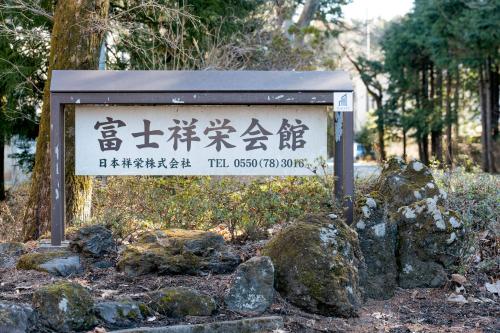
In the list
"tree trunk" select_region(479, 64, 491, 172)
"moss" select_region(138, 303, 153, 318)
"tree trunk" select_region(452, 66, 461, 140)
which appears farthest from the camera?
"tree trunk" select_region(452, 66, 461, 140)

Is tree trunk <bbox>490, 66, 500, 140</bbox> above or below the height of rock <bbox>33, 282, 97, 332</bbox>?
above

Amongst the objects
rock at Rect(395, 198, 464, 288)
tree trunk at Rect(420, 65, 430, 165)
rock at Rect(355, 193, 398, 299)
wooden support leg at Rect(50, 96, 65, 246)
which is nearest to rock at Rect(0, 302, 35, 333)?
wooden support leg at Rect(50, 96, 65, 246)

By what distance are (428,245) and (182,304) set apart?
96.3 inches

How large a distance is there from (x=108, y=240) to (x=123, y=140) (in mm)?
1256

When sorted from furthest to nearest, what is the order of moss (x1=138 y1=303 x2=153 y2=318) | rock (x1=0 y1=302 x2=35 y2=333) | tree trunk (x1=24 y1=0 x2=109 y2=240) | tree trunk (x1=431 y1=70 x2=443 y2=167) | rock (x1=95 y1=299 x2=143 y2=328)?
tree trunk (x1=431 y1=70 x2=443 y2=167)
tree trunk (x1=24 y1=0 x2=109 y2=240)
moss (x1=138 y1=303 x2=153 y2=318)
rock (x1=95 y1=299 x2=143 y2=328)
rock (x1=0 y1=302 x2=35 y2=333)

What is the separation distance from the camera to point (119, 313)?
495 cm

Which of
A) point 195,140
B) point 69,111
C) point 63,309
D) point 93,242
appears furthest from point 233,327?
point 69,111

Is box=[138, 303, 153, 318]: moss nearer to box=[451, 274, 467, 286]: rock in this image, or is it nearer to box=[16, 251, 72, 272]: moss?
box=[16, 251, 72, 272]: moss

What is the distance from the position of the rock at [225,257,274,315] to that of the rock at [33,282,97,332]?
3.63ft

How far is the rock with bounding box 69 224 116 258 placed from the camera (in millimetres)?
6495

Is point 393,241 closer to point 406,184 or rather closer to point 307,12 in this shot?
Result: point 406,184

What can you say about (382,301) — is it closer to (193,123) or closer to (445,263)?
(445,263)

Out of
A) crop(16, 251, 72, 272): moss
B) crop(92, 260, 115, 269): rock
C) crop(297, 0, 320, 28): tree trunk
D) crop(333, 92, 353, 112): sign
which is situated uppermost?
crop(297, 0, 320, 28): tree trunk

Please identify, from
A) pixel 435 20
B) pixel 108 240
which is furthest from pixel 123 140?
pixel 435 20
